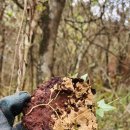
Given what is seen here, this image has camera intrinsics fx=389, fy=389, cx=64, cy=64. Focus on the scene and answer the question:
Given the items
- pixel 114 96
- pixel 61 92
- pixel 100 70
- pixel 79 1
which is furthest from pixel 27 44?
pixel 100 70

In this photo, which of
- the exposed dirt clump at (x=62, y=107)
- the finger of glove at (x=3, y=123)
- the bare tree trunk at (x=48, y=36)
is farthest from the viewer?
the bare tree trunk at (x=48, y=36)

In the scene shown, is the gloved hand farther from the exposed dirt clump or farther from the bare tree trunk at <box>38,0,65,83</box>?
the bare tree trunk at <box>38,0,65,83</box>

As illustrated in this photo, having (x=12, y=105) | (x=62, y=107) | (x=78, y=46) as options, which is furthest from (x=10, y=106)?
(x=78, y=46)

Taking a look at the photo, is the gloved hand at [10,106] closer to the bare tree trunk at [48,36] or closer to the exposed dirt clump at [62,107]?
the exposed dirt clump at [62,107]

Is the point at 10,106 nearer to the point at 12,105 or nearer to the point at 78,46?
the point at 12,105

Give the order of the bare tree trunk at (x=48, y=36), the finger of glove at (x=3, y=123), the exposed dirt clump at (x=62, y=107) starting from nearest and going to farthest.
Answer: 1. the finger of glove at (x=3, y=123)
2. the exposed dirt clump at (x=62, y=107)
3. the bare tree trunk at (x=48, y=36)

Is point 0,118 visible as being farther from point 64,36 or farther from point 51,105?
point 64,36

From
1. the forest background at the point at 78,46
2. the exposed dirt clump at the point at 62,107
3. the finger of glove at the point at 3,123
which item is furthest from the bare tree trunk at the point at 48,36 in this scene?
the finger of glove at the point at 3,123

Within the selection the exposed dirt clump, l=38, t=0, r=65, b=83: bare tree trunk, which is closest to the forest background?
l=38, t=0, r=65, b=83: bare tree trunk
